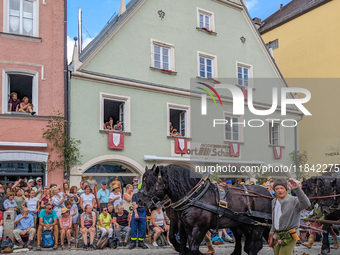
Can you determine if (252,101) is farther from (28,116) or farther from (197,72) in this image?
(28,116)

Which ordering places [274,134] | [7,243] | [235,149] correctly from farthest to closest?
[274,134] → [235,149] → [7,243]

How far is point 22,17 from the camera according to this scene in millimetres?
13852

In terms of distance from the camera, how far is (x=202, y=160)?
17219mm

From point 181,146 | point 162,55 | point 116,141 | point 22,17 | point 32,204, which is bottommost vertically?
point 32,204

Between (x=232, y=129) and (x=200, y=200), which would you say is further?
(x=232, y=129)

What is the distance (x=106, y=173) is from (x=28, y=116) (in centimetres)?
361

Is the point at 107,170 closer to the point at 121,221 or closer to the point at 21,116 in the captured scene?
the point at 21,116

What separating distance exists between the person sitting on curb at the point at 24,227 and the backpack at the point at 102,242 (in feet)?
5.33

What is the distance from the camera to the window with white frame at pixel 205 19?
18.6 meters

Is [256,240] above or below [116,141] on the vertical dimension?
below

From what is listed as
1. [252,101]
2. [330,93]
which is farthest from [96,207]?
[330,93]

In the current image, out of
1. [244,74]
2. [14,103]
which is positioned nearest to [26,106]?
[14,103]

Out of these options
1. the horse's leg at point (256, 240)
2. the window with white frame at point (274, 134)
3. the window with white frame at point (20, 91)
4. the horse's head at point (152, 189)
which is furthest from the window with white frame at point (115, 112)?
the window with white frame at point (274, 134)

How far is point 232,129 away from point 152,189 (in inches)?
487
